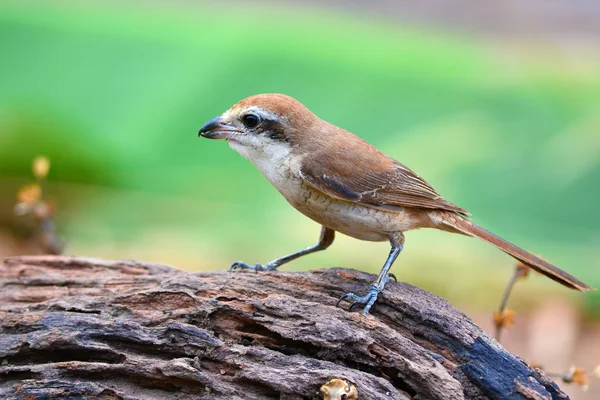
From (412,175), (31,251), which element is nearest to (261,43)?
(31,251)

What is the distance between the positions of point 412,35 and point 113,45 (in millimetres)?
2997

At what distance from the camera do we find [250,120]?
335 cm

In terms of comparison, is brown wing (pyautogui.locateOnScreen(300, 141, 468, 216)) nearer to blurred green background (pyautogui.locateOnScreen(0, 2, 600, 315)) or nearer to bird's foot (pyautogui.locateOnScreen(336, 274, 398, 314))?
bird's foot (pyautogui.locateOnScreen(336, 274, 398, 314))

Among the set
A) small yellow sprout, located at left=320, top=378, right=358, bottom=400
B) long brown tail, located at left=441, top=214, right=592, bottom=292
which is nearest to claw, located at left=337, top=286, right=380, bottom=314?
small yellow sprout, located at left=320, top=378, right=358, bottom=400

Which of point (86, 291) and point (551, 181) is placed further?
point (551, 181)

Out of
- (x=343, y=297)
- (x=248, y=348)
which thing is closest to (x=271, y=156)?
(x=343, y=297)

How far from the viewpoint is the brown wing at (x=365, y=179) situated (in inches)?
128

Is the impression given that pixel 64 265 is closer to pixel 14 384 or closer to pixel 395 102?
pixel 14 384

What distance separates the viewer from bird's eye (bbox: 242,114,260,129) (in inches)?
131

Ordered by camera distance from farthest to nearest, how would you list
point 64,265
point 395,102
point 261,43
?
1. point 261,43
2. point 395,102
3. point 64,265

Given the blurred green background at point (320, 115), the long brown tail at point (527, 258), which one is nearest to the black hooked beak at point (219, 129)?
the long brown tail at point (527, 258)

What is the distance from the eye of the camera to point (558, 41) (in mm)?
7555

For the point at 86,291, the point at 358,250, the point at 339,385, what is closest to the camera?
the point at 339,385

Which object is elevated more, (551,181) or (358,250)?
(551,181)
